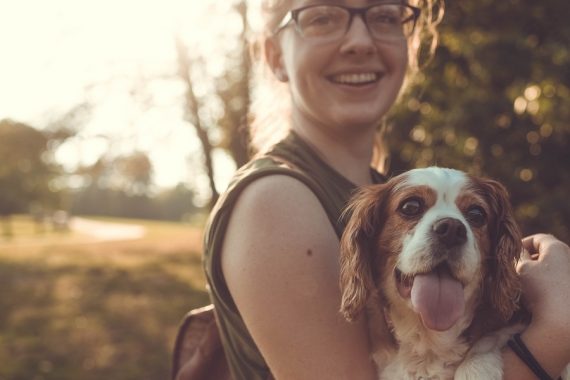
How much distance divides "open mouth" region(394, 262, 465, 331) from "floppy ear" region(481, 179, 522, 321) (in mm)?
145

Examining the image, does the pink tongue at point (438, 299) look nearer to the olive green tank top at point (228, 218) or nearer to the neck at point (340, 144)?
the olive green tank top at point (228, 218)

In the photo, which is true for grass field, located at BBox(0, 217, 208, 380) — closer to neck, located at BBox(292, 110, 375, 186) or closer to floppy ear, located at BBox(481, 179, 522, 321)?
neck, located at BBox(292, 110, 375, 186)

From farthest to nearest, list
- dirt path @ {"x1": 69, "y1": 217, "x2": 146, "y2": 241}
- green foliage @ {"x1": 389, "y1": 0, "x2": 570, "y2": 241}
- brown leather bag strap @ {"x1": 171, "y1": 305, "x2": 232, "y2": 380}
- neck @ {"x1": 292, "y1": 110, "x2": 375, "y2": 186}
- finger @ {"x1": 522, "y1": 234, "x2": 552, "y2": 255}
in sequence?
dirt path @ {"x1": 69, "y1": 217, "x2": 146, "y2": 241} → green foliage @ {"x1": 389, "y1": 0, "x2": 570, "y2": 241} → neck @ {"x1": 292, "y1": 110, "x2": 375, "y2": 186} → brown leather bag strap @ {"x1": 171, "y1": 305, "x2": 232, "y2": 380} → finger @ {"x1": 522, "y1": 234, "x2": 552, "y2": 255}

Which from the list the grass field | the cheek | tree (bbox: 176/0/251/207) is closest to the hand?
the cheek

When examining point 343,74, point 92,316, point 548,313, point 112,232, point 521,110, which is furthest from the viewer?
point 112,232

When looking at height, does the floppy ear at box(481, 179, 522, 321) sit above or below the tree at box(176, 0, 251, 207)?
above

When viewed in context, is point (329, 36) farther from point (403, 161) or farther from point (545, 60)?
point (403, 161)

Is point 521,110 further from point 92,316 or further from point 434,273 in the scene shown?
point 92,316

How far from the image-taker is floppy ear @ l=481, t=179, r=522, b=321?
2.33 meters

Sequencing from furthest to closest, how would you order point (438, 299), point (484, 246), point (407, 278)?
point (484, 246), point (407, 278), point (438, 299)

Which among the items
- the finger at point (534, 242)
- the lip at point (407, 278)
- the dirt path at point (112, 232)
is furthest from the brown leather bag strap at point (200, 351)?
the dirt path at point (112, 232)

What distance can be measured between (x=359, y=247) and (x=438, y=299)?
0.35m

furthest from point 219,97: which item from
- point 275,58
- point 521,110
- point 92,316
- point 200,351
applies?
point 200,351

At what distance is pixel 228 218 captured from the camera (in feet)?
7.57
